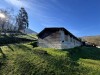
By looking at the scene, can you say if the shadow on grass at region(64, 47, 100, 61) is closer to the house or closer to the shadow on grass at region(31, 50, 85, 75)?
the house

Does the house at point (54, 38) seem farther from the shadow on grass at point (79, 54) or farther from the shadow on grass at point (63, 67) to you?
the shadow on grass at point (63, 67)

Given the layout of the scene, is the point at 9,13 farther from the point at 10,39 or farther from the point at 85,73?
the point at 85,73

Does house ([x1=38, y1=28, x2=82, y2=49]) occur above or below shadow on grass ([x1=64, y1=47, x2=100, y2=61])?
above

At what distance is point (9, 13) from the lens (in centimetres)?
9400

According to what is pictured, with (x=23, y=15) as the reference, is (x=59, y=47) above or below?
below

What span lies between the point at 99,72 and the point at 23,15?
100m

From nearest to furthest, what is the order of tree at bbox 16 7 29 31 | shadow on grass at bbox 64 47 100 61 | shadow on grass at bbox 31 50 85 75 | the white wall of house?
shadow on grass at bbox 31 50 85 75 < shadow on grass at bbox 64 47 100 61 < the white wall of house < tree at bbox 16 7 29 31

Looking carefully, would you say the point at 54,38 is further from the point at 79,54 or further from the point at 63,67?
the point at 63,67

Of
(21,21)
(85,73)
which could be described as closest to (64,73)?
(85,73)

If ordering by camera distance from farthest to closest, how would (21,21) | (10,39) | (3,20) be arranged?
(21,21)
(3,20)
(10,39)

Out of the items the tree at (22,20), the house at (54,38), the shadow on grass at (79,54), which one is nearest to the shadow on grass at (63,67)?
the shadow on grass at (79,54)

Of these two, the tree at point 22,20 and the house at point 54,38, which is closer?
the house at point 54,38

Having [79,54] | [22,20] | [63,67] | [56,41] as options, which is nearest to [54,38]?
[56,41]

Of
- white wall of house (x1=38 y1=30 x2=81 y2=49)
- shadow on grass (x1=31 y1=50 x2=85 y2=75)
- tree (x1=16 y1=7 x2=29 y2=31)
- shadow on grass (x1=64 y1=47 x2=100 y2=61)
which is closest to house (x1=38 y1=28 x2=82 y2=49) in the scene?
white wall of house (x1=38 y1=30 x2=81 y2=49)
